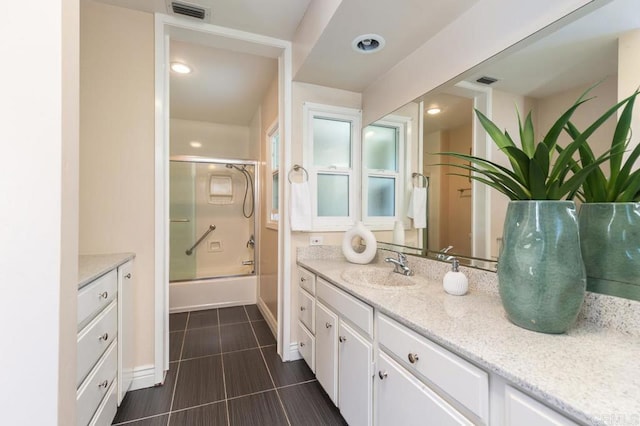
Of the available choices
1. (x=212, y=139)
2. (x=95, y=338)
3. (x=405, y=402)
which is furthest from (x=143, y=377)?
(x=212, y=139)

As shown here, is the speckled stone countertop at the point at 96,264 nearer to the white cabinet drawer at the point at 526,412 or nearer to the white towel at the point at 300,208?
the white towel at the point at 300,208

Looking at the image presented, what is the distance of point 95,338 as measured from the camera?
4.06ft

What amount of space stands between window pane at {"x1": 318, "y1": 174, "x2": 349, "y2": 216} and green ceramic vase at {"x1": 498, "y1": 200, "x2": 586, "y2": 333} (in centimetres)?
147

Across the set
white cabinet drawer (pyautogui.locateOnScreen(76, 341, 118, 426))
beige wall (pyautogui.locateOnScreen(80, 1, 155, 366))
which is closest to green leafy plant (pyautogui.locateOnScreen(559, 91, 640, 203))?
white cabinet drawer (pyautogui.locateOnScreen(76, 341, 118, 426))

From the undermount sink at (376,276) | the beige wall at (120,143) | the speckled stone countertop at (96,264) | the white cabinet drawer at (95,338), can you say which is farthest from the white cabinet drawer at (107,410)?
the undermount sink at (376,276)

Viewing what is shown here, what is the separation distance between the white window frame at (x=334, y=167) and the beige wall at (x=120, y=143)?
1103mm

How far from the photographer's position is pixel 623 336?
77cm

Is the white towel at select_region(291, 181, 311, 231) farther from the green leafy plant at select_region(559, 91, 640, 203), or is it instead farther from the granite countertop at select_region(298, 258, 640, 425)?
the green leafy plant at select_region(559, 91, 640, 203)

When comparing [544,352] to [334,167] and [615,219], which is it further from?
[334,167]

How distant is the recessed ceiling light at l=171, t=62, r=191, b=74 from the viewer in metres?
2.48

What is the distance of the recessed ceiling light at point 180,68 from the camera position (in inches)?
97.7

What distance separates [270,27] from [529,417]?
7.74ft

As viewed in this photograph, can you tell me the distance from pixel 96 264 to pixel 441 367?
5.54ft

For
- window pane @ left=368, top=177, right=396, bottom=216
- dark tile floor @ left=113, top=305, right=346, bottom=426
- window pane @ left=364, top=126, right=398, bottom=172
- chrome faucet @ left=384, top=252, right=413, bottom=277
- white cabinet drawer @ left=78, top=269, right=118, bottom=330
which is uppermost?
window pane @ left=364, top=126, right=398, bottom=172
